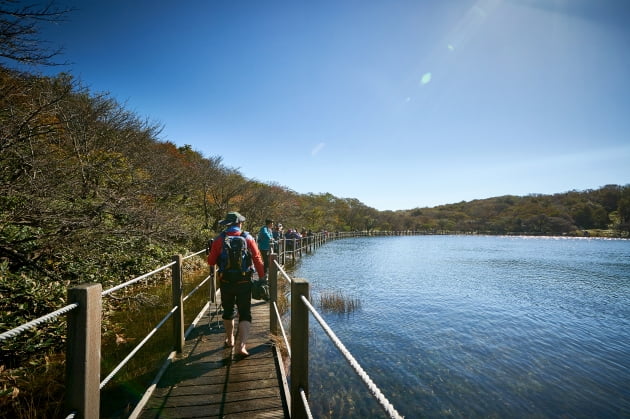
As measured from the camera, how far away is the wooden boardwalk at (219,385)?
3.06 metres

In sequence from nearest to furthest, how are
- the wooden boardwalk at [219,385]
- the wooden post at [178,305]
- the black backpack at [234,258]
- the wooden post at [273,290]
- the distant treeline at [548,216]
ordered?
the wooden boardwalk at [219,385], the black backpack at [234,258], the wooden post at [178,305], the wooden post at [273,290], the distant treeline at [548,216]

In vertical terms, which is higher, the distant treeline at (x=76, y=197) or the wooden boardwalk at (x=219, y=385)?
the distant treeline at (x=76, y=197)

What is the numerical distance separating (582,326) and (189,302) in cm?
1151

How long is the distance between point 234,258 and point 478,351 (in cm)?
647

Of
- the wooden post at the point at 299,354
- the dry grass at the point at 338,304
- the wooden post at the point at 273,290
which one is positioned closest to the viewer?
the wooden post at the point at 299,354

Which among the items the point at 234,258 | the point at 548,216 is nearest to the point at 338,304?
the point at 234,258

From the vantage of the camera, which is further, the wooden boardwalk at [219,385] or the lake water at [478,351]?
the lake water at [478,351]

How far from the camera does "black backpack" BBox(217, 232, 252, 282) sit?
156 inches

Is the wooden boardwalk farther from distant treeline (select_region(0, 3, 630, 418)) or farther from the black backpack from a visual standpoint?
distant treeline (select_region(0, 3, 630, 418))

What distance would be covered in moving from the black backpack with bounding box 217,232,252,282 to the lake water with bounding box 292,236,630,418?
2.61 metres

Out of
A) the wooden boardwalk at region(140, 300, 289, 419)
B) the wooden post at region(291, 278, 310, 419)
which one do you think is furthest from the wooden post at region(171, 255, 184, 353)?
the wooden post at region(291, 278, 310, 419)

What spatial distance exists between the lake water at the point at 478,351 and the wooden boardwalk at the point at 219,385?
5.20 feet

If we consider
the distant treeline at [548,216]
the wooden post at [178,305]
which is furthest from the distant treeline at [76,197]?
the distant treeline at [548,216]

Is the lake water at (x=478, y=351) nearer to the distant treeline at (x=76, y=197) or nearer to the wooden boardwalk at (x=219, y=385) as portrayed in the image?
the wooden boardwalk at (x=219, y=385)
